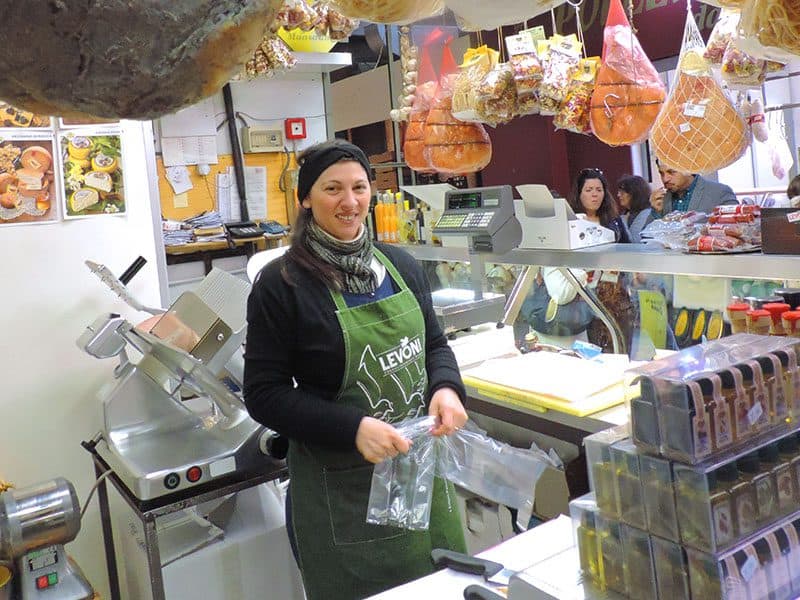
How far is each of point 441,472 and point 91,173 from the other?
186cm

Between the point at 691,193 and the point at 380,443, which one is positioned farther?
the point at 691,193

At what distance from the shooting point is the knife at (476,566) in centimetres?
143

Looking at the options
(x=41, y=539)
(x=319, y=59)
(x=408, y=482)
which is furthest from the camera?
(x=319, y=59)

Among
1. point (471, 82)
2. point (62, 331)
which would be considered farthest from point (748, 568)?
point (62, 331)

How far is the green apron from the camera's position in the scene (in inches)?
72.2

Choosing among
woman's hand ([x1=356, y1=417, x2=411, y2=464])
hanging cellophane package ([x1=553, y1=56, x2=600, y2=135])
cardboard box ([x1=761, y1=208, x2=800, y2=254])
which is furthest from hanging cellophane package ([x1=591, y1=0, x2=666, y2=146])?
woman's hand ([x1=356, y1=417, x2=411, y2=464])

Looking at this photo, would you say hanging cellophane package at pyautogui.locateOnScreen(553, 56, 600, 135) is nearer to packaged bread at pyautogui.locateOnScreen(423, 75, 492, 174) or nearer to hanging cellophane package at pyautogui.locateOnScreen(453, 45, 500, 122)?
hanging cellophane package at pyautogui.locateOnScreen(453, 45, 500, 122)

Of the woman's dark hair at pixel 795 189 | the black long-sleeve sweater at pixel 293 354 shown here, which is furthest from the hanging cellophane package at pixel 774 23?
the woman's dark hair at pixel 795 189

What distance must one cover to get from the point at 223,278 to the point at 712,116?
5.03ft

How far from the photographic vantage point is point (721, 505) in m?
0.98

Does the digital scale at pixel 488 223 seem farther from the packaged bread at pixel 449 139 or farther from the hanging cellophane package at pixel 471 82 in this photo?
the hanging cellophane package at pixel 471 82

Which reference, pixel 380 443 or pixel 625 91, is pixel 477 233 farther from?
pixel 380 443

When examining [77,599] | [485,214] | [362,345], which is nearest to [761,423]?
[362,345]

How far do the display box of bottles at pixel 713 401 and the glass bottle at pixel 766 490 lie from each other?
0.04 meters
